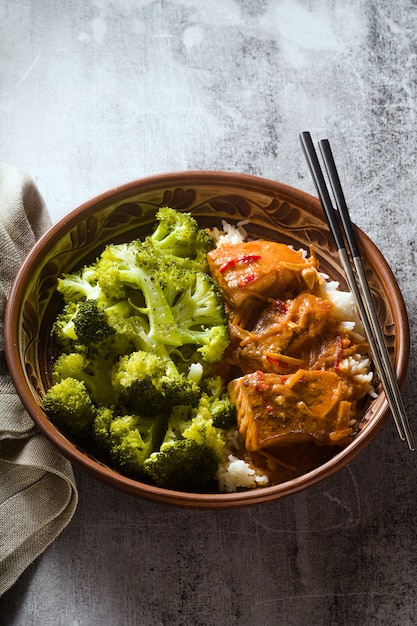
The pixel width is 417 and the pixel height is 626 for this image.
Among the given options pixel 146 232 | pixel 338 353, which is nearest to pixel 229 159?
pixel 146 232

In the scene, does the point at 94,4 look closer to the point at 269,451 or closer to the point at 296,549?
the point at 269,451

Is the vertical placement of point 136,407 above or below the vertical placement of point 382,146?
below

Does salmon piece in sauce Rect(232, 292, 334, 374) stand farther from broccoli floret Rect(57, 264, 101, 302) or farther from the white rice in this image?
Result: broccoli floret Rect(57, 264, 101, 302)

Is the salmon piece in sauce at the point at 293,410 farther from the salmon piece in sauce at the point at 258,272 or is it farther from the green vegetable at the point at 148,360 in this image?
the salmon piece in sauce at the point at 258,272

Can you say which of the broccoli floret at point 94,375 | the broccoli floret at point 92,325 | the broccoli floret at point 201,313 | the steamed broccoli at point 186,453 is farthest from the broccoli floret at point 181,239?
the steamed broccoli at point 186,453

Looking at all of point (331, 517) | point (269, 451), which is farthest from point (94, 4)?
point (331, 517)

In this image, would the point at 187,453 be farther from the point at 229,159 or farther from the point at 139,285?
the point at 229,159

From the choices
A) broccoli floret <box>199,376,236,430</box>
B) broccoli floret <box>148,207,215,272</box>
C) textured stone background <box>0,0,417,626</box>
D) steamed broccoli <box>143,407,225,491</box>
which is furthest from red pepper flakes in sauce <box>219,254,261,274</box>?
textured stone background <box>0,0,417,626</box>
